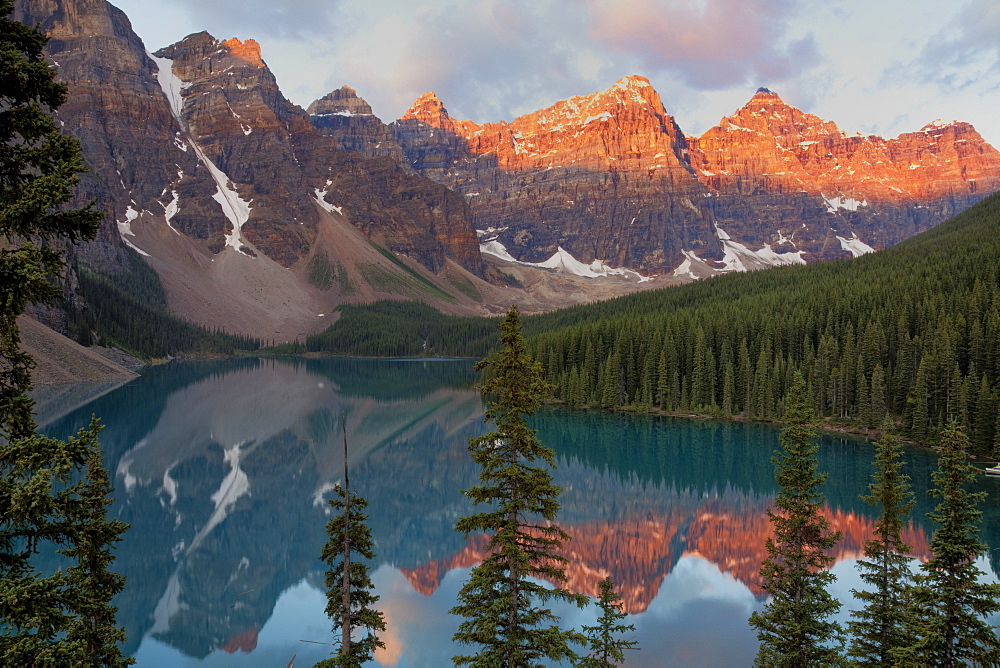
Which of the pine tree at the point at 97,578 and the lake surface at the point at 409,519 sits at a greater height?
the pine tree at the point at 97,578

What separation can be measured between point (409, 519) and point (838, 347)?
6274 centimetres

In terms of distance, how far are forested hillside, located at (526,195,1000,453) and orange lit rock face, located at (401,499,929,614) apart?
88.9 feet

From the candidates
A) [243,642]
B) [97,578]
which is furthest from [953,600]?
[243,642]

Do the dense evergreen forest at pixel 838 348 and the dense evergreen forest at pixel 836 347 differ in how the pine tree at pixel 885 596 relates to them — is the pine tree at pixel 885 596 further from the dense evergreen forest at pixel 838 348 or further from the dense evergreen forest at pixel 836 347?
the dense evergreen forest at pixel 838 348

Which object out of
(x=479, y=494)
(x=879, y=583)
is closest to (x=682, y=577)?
(x=879, y=583)

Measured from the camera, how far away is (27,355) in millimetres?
9141

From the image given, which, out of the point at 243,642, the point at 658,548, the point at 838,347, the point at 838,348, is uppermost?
the point at 838,347

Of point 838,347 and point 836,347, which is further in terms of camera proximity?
point 838,347

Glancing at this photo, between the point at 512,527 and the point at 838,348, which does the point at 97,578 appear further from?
the point at 838,348

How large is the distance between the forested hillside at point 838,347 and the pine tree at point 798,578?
167 ft

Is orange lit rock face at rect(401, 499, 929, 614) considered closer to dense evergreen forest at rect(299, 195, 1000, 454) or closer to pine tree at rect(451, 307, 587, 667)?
pine tree at rect(451, 307, 587, 667)

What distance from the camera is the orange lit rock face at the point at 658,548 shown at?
34.8 m

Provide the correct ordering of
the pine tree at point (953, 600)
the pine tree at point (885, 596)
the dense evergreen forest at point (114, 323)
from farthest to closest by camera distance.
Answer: the dense evergreen forest at point (114, 323), the pine tree at point (885, 596), the pine tree at point (953, 600)

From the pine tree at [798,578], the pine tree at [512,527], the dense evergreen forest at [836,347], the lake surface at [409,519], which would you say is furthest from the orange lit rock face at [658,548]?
the dense evergreen forest at [836,347]
